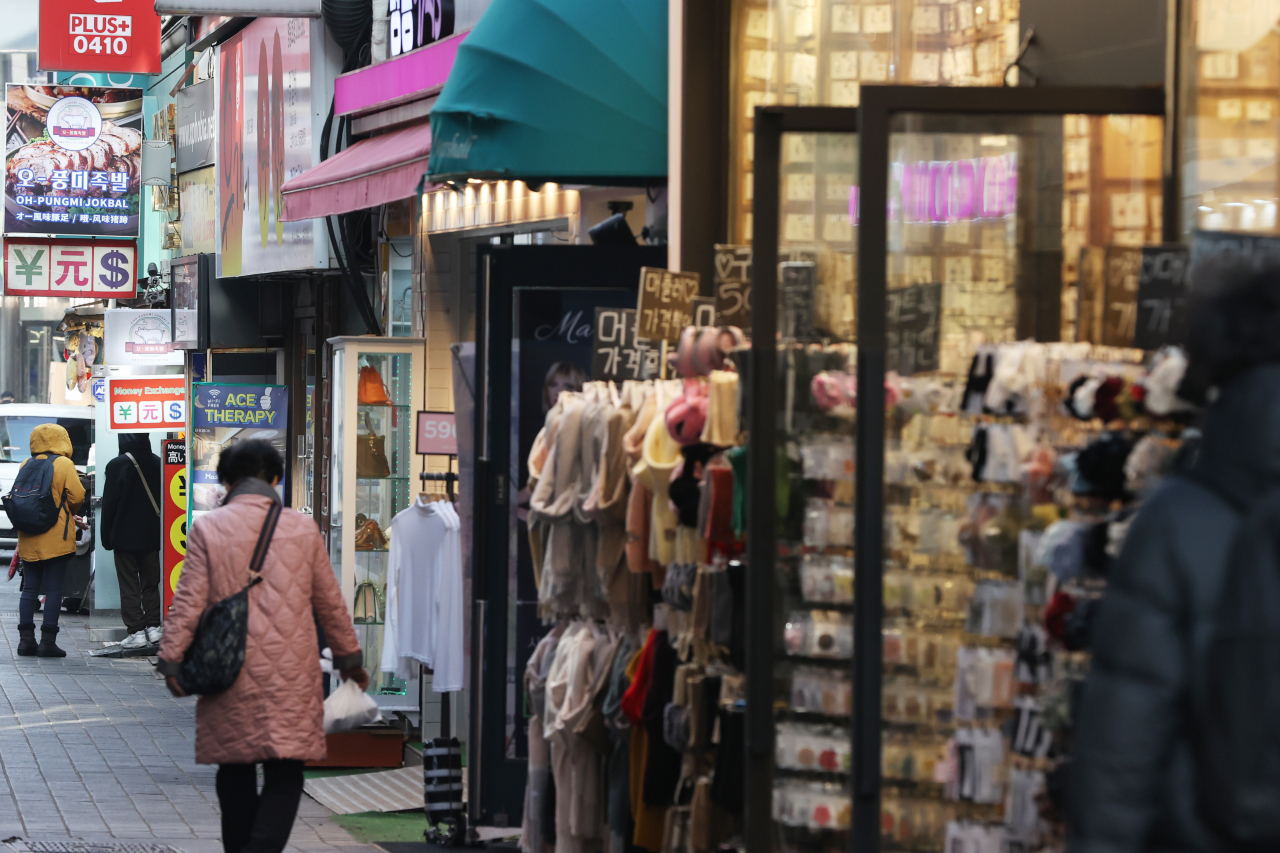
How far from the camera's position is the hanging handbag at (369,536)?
1181 cm

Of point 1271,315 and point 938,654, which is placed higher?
point 1271,315

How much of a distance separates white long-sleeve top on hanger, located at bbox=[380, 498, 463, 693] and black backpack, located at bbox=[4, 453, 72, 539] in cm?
773

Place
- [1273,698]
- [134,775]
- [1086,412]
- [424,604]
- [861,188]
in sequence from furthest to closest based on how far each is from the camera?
[134,775], [424,604], [861,188], [1086,412], [1273,698]

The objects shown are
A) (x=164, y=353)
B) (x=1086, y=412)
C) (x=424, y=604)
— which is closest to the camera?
(x=1086, y=412)

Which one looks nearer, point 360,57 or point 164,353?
point 360,57

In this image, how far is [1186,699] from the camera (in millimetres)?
3061

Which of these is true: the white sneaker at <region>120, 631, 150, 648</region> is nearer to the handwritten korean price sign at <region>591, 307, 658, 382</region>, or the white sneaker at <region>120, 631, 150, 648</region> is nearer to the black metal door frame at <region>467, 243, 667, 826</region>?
the black metal door frame at <region>467, 243, 667, 826</region>

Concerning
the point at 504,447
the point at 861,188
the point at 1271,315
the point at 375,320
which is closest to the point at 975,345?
the point at 861,188

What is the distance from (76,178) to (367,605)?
12.5 metres

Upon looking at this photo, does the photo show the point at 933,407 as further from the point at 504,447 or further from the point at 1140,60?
the point at 504,447

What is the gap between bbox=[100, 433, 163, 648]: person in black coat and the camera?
55.4 feet

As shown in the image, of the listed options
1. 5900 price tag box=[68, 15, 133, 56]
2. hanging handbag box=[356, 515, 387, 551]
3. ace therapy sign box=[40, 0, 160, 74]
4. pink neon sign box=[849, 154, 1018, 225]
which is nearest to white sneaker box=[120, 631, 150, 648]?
hanging handbag box=[356, 515, 387, 551]

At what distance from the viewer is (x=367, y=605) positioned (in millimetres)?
11883

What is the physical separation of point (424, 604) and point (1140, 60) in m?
5.32
